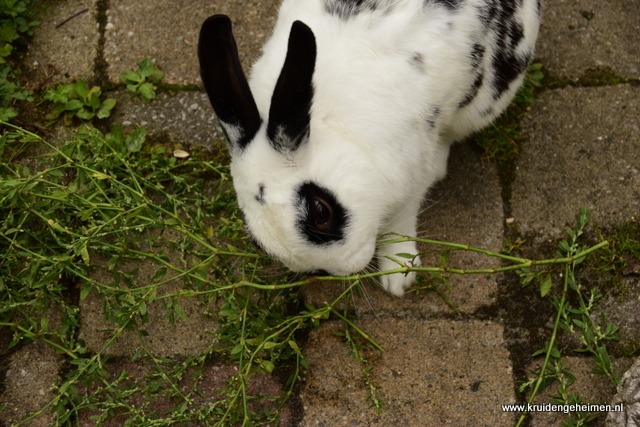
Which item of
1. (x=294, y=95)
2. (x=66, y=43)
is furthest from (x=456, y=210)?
(x=66, y=43)

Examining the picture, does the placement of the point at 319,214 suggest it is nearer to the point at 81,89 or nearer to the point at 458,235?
the point at 458,235

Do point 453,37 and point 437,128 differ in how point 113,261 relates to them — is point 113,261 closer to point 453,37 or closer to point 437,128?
point 437,128

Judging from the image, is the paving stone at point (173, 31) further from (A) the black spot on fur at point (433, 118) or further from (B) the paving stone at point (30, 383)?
(B) the paving stone at point (30, 383)

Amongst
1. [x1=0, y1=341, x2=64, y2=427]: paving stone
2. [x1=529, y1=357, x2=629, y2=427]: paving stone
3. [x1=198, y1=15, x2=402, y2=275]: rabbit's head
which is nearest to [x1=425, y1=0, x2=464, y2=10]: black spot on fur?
[x1=198, y1=15, x2=402, y2=275]: rabbit's head

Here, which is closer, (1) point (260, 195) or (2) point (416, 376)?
(1) point (260, 195)

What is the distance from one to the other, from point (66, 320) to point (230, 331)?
68 centimetres

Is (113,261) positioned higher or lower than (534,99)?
lower

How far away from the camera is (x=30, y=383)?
278 cm

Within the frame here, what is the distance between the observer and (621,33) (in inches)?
129

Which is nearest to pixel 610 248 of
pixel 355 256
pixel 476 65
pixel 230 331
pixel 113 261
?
pixel 476 65

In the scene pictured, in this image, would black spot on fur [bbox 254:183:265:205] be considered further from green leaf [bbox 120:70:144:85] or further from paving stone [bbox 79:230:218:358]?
green leaf [bbox 120:70:144:85]

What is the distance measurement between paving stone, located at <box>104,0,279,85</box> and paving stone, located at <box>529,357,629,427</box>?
2.07m

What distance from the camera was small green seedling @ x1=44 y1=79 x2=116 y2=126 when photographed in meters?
3.26

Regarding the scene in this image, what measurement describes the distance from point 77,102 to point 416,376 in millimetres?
2090
